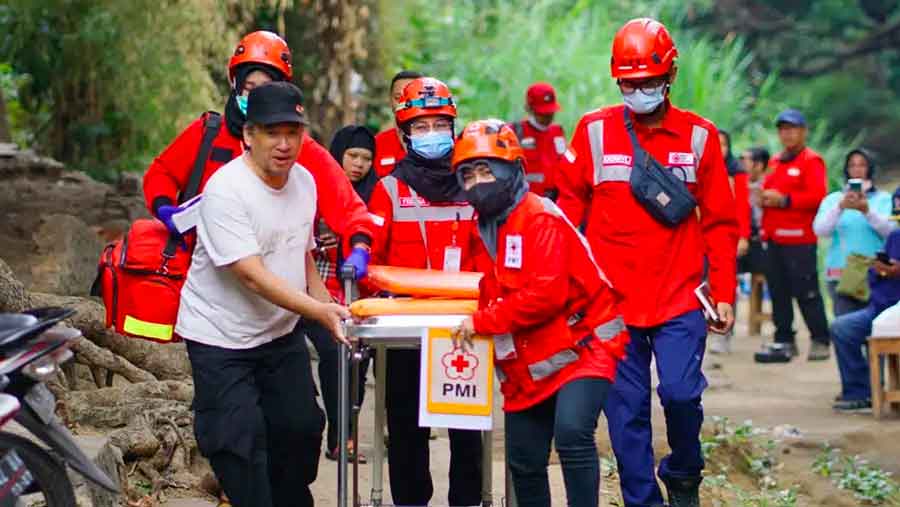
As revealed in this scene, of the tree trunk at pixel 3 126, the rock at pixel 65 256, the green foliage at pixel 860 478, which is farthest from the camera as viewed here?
the tree trunk at pixel 3 126

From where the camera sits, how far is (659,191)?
7594 millimetres

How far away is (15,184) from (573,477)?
7522 millimetres

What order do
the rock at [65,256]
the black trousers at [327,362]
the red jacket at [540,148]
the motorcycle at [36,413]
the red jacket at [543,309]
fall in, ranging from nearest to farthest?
the motorcycle at [36,413] → the red jacket at [543,309] → the black trousers at [327,362] → the rock at [65,256] → the red jacket at [540,148]

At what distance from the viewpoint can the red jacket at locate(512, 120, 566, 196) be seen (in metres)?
14.5

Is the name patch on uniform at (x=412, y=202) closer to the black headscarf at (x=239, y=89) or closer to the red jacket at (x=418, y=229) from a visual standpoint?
the red jacket at (x=418, y=229)

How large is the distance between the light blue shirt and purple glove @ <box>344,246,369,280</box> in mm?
7266

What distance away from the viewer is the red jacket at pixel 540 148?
572 inches

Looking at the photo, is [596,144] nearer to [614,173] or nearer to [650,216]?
[614,173]

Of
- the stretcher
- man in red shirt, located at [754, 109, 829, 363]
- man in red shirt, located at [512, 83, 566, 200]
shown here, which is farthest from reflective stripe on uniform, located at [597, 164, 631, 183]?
man in red shirt, located at [754, 109, 829, 363]

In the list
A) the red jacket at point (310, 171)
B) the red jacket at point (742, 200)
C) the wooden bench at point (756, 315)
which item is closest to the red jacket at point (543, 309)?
the red jacket at point (310, 171)

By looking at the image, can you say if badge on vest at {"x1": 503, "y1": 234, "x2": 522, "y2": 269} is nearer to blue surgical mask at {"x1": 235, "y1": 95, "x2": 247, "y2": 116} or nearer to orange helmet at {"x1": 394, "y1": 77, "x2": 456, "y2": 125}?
orange helmet at {"x1": 394, "y1": 77, "x2": 456, "y2": 125}

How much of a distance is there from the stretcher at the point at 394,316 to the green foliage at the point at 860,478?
367 centimetres

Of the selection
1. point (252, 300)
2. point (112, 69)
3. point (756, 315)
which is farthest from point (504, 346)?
point (756, 315)

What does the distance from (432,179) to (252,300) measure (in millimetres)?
1172
